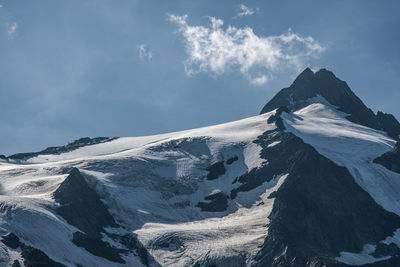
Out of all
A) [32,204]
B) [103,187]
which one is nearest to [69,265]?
[32,204]

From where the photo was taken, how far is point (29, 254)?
148m

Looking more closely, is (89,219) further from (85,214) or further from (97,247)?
(97,247)

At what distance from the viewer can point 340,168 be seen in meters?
196

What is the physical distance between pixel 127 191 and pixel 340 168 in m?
51.6

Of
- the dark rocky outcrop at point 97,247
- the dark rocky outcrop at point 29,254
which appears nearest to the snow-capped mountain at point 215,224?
the dark rocky outcrop at point 29,254

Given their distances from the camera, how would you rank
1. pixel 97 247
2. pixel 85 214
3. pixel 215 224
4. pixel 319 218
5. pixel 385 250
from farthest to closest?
pixel 215 224, pixel 85 214, pixel 319 218, pixel 385 250, pixel 97 247

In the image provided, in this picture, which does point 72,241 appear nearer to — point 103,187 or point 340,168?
point 103,187

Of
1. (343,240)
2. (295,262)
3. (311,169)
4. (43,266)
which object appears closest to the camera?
(43,266)

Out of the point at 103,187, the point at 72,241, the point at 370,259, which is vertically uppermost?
the point at 103,187

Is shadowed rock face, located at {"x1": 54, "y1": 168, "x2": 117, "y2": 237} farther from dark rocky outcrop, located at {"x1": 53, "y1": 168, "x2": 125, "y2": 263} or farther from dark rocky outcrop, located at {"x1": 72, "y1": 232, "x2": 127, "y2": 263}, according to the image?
dark rocky outcrop, located at {"x1": 72, "y1": 232, "x2": 127, "y2": 263}

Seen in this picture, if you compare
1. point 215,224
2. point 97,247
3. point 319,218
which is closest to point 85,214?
point 97,247

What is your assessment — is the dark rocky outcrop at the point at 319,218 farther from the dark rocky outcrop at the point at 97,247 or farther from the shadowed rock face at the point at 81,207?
the shadowed rock face at the point at 81,207

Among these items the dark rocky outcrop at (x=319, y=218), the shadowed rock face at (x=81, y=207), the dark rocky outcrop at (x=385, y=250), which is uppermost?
the shadowed rock face at (x=81, y=207)

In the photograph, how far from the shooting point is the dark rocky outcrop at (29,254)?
146 meters
